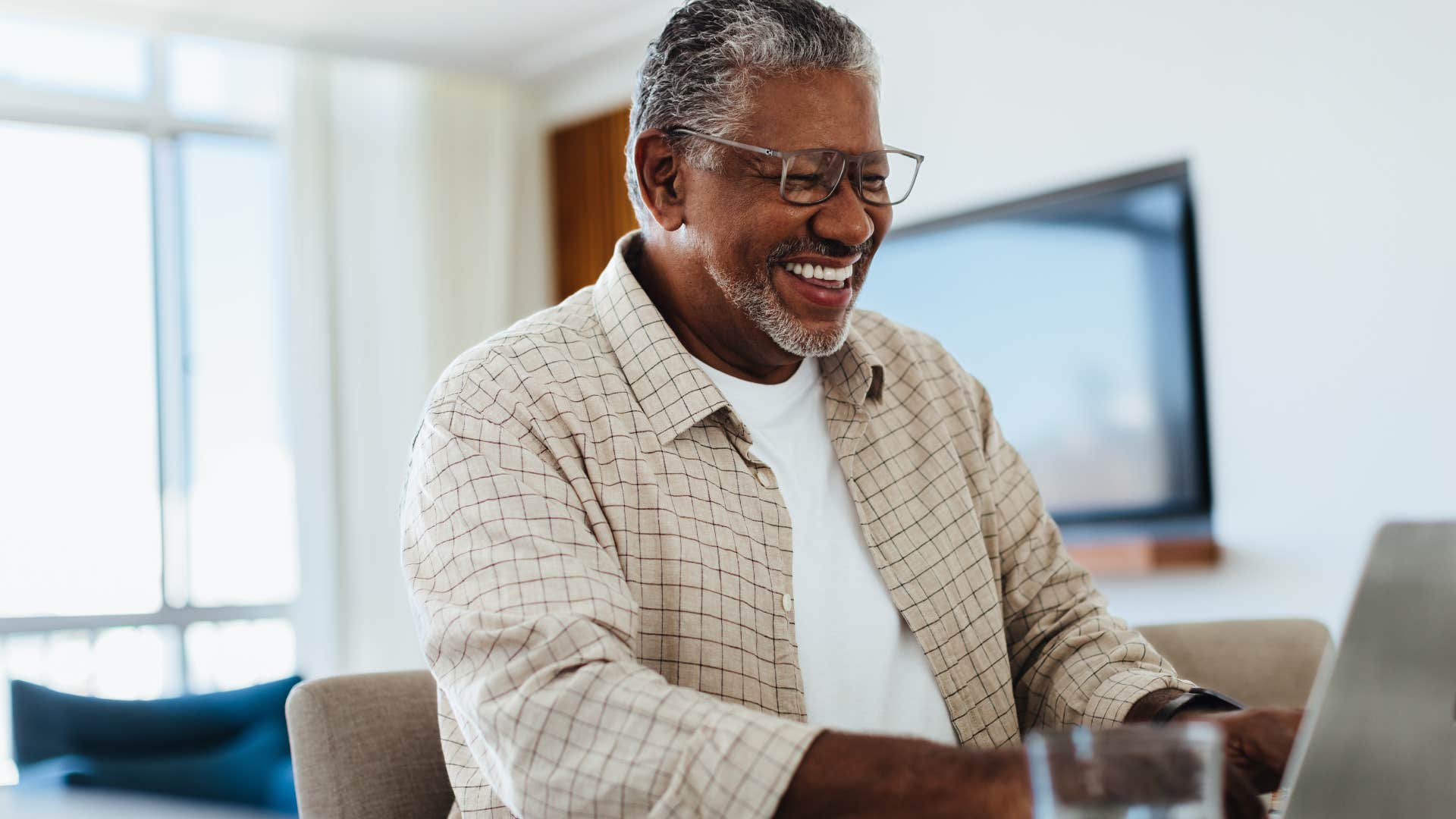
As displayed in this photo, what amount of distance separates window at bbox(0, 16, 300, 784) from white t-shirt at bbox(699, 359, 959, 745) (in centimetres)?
388

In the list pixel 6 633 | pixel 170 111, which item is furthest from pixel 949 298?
pixel 6 633

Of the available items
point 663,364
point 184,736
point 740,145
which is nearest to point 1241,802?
point 663,364

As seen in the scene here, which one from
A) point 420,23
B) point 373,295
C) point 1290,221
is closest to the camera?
point 1290,221

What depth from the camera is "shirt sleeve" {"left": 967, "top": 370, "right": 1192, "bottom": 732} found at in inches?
53.0

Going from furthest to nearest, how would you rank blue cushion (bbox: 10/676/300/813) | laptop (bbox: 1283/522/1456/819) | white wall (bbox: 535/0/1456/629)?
1. white wall (bbox: 535/0/1456/629)
2. blue cushion (bbox: 10/676/300/813)
3. laptop (bbox: 1283/522/1456/819)

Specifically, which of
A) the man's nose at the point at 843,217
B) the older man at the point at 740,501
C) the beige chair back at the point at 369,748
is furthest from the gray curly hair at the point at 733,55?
the beige chair back at the point at 369,748

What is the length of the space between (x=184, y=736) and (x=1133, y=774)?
2.03 metres

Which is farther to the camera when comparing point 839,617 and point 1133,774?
point 839,617

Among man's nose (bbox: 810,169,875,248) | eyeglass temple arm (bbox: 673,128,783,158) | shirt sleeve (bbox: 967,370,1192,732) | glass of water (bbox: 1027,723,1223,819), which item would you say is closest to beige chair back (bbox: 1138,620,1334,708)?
shirt sleeve (bbox: 967,370,1192,732)

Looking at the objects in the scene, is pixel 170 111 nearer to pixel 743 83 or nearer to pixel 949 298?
pixel 949 298

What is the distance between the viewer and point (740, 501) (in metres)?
1.38

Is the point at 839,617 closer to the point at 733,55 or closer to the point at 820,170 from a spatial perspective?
the point at 820,170

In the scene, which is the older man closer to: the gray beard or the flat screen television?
the gray beard

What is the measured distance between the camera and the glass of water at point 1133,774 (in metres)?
0.60
